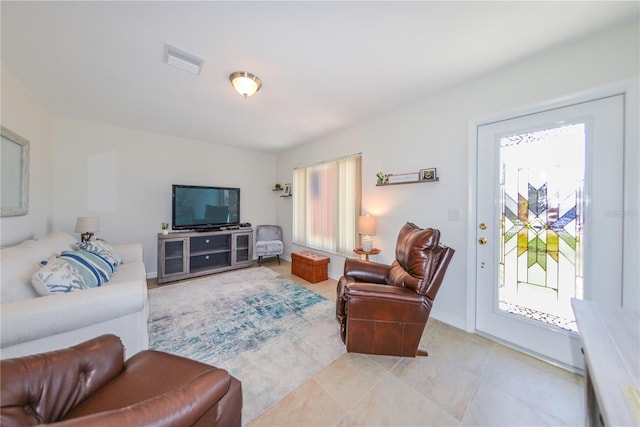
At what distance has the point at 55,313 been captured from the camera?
1198mm

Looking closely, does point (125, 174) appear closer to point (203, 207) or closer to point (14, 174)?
point (203, 207)

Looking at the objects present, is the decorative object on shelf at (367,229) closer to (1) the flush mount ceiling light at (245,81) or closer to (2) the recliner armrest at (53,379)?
(1) the flush mount ceiling light at (245,81)

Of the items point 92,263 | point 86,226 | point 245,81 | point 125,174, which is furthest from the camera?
point 125,174

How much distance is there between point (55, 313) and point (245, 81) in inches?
83.0

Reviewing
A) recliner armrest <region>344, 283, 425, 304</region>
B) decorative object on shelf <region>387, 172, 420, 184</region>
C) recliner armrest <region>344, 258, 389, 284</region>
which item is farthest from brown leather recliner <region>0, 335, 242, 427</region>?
decorative object on shelf <region>387, 172, 420, 184</region>

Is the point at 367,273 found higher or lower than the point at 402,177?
lower

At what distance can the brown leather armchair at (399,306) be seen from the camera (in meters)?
1.65

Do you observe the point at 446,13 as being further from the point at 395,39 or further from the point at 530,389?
the point at 530,389

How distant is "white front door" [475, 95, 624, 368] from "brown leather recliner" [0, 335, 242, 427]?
7.55ft

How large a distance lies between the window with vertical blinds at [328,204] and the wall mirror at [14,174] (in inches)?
135

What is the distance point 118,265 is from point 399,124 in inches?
147

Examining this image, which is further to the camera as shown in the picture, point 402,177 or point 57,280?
point 402,177

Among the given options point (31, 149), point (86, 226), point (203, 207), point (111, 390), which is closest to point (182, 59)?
point (31, 149)

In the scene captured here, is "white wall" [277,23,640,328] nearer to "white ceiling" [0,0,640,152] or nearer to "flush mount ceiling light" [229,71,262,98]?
"white ceiling" [0,0,640,152]
